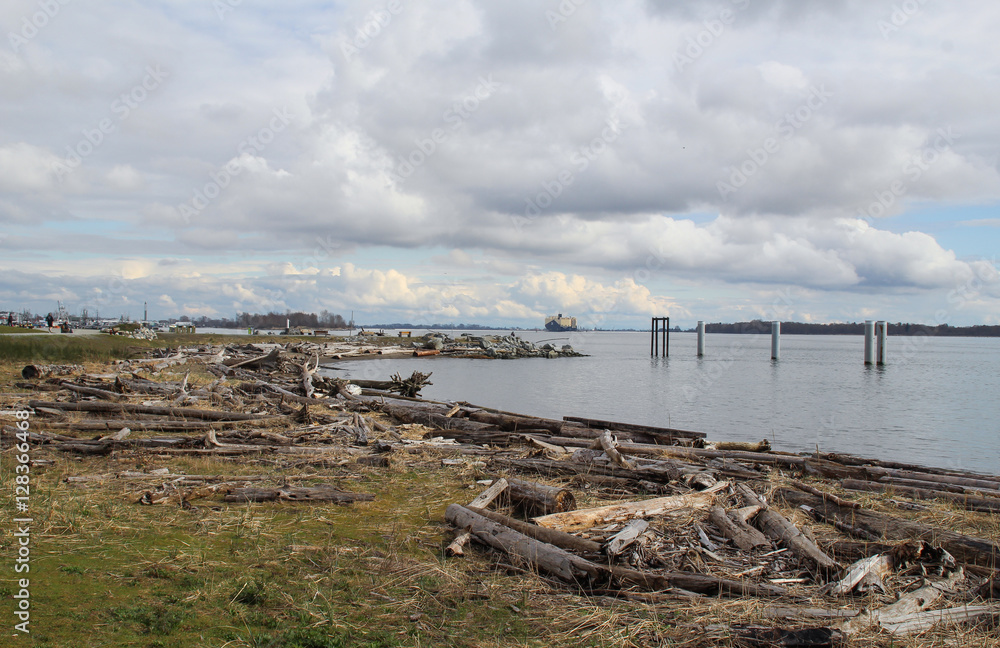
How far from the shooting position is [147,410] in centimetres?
1591

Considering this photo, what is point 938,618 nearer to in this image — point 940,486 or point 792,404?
point 940,486

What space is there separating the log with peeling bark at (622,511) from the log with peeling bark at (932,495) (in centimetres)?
468

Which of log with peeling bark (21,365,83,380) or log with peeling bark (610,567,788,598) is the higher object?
log with peeling bark (21,365,83,380)

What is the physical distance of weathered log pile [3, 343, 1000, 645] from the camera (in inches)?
228

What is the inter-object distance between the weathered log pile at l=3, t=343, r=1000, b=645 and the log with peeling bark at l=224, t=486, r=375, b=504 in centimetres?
3

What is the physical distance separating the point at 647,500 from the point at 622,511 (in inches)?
25.9

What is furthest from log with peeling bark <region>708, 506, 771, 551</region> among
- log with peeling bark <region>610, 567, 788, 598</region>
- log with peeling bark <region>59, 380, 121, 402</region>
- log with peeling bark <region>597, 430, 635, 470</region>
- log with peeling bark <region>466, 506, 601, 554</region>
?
log with peeling bark <region>59, 380, 121, 402</region>

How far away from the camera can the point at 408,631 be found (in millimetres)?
5023

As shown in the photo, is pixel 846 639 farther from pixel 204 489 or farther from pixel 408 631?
pixel 204 489

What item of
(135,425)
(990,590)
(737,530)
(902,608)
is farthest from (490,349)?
(902,608)

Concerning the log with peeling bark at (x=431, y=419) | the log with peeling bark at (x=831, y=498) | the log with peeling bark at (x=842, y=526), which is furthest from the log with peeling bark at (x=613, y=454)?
the log with peeling bark at (x=431, y=419)

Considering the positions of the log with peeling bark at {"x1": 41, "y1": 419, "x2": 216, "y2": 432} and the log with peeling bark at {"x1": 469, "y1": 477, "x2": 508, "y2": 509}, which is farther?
the log with peeling bark at {"x1": 41, "y1": 419, "x2": 216, "y2": 432}

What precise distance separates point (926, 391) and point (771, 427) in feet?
79.2

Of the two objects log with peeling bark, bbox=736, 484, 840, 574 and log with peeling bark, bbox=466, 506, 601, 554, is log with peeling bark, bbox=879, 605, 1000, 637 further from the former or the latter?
log with peeling bark, bbox=466, 506, 601, 554
